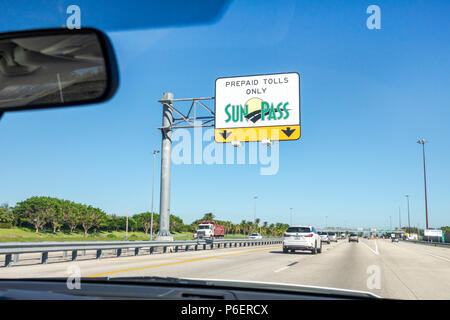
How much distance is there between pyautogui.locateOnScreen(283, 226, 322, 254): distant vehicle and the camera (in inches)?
904

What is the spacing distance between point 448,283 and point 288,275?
4007 mm

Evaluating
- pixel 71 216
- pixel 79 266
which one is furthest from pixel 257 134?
pixel 71 216

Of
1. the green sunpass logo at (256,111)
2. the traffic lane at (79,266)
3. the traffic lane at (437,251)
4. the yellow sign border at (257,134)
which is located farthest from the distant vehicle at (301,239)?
the traffic lane at (79,266)

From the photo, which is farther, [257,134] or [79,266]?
[257,134]

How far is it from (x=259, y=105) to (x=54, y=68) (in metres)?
16.8

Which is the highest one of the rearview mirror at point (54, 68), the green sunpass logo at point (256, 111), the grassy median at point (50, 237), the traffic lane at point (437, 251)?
the green sunpass logo at point (256, 111)

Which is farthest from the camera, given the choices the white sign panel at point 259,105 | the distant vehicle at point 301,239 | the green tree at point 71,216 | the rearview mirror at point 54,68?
the green tree at point 71,216

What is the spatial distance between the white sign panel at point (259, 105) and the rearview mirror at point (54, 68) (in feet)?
52.5

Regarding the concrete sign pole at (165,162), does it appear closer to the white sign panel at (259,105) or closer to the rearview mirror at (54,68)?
the white sign panel at (259,105)

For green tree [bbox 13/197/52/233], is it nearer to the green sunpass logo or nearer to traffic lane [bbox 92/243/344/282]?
the green sunpass logo

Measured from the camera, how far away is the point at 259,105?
19.8 metres

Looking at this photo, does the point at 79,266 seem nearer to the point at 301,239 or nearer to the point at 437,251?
the point at 301,239

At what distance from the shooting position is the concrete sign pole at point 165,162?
23.1 m

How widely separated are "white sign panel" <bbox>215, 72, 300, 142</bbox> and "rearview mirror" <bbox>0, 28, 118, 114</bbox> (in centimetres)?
1599
